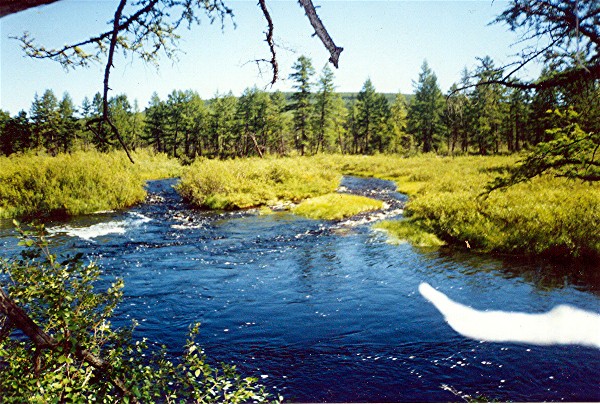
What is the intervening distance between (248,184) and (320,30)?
2233cm

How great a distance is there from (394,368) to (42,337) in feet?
18.6

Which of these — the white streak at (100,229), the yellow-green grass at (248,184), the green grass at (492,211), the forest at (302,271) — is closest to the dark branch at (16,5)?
the forest at (302,271)

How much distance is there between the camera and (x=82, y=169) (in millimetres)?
21781

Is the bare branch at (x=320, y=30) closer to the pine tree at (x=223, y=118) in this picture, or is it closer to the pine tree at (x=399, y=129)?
the pine tree at (x=223, y=118)

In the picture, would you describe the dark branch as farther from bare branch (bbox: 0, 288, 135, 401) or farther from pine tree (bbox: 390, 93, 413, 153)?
pine tree (bbox: 390, 93, 413, 153)

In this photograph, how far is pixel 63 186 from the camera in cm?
2041

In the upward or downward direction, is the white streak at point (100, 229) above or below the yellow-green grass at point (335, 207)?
below

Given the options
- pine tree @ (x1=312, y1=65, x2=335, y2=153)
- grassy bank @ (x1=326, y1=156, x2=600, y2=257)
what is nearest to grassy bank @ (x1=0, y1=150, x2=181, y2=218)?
grassy bank @ (x1=326, y1=156, x2=600, y2=257)

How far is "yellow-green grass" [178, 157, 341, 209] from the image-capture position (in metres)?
22.8

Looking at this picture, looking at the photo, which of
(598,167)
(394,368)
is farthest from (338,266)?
(598,167)

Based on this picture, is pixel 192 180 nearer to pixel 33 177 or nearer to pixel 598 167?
pixel 33 177

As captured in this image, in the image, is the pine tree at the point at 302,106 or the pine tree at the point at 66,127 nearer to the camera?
the pine tree at the point at 66,127

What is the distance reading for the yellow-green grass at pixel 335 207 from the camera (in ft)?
62.7

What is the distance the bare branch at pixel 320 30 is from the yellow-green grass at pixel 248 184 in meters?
20.1
